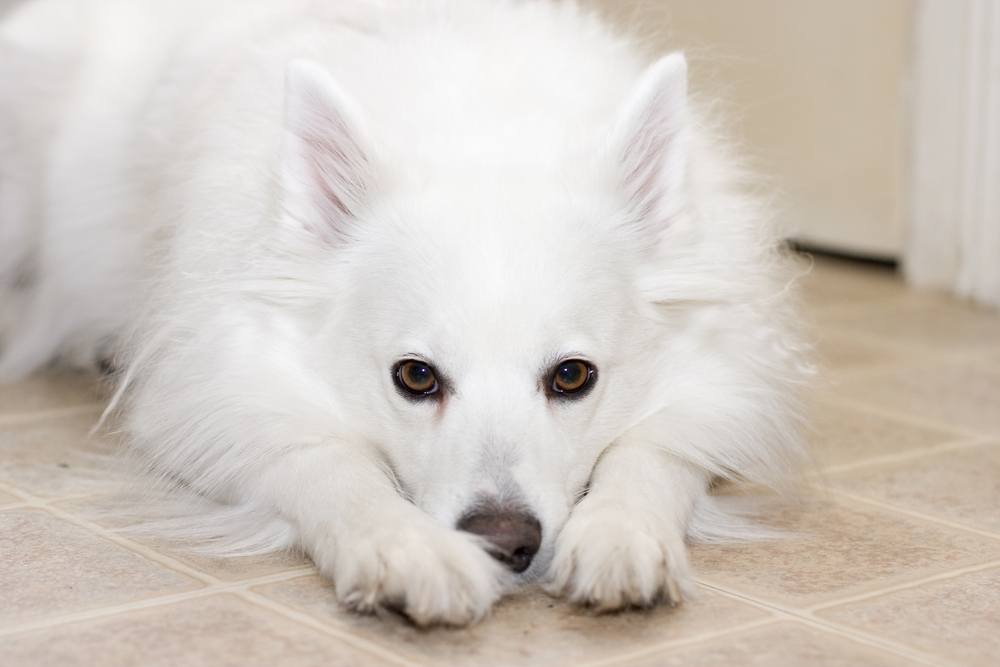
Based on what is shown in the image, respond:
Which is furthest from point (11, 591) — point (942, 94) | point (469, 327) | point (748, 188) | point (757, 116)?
point (757, 116)

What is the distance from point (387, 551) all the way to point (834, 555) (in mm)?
851

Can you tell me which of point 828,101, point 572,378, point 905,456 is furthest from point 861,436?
point 828,101

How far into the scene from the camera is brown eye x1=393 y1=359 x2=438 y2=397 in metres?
2.41

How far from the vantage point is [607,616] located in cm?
215

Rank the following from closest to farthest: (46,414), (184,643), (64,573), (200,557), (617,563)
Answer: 1. (184,643)
2. (617,563)
3. (64,573)
4. (200,557)
5. (46,414)

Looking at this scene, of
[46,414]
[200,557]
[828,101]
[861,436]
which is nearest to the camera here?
[200,557]

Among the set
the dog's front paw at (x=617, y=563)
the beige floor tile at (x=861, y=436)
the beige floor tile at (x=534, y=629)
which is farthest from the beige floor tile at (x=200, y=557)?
the beige floor tile at (x=861, y=436)

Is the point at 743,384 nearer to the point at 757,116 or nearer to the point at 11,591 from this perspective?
the point at 11,591

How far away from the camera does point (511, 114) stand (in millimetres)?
2760

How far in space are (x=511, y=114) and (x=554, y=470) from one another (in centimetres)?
77

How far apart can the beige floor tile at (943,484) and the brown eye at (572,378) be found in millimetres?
746

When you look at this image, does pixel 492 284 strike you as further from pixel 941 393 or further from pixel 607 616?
pixel 941 393

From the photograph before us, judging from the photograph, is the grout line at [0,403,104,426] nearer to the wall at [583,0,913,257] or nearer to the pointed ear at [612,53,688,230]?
the pointed ear at [612,53,688,230]

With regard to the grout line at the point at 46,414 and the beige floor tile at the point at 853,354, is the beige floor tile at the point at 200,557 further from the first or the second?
the beige floor tile at the point at 853,354
